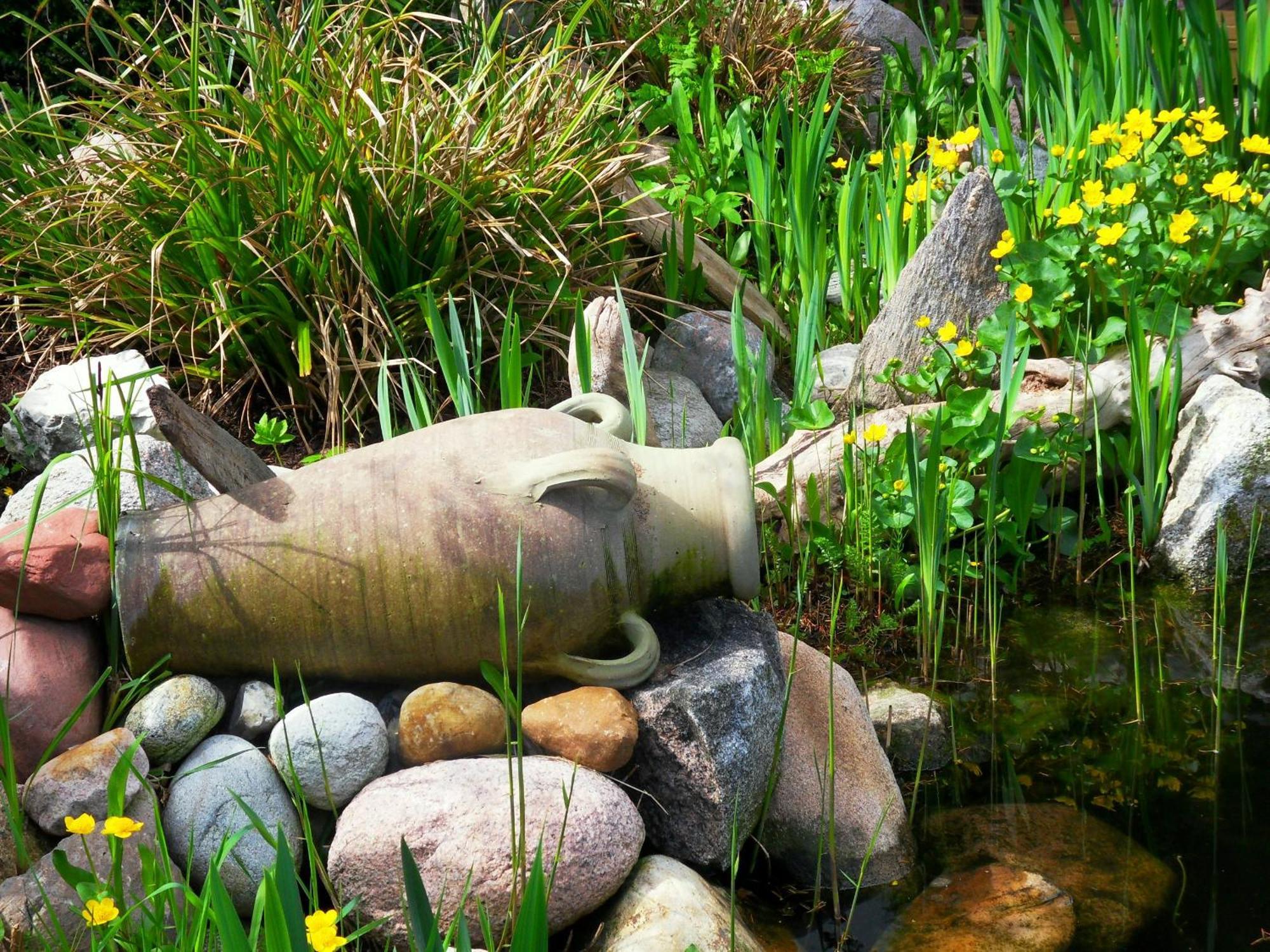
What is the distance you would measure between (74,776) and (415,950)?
0.82 meters

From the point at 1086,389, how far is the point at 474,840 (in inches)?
87.7

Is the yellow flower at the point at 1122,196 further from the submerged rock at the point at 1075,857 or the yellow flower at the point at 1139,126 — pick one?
the submerged rock at the point at 1075,857

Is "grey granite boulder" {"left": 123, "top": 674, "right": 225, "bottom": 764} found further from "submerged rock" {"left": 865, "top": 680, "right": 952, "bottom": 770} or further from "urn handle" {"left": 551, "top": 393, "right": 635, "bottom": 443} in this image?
"submerged rock" {"left": 865, "top": 680, "right": 952, "bottom": 770}

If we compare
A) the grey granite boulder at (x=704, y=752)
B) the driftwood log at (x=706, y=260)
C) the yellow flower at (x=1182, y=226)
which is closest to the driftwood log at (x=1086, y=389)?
the yellow flower at (x=1182, y=226)

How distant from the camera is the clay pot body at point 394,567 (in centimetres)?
224

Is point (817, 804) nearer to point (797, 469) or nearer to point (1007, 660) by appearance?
point (1007, 660)

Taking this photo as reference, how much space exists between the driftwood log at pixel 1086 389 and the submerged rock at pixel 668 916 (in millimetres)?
1245

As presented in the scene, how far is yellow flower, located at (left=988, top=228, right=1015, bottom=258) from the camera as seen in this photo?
11.0ft

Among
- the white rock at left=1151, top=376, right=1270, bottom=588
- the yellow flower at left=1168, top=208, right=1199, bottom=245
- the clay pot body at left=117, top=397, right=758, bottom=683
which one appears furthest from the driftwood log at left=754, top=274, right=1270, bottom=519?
the clay pot body at left=117, top=397, right=758, bottom=683

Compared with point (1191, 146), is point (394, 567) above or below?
below

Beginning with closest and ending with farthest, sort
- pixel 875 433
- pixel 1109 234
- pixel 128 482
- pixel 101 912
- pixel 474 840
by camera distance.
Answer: pixel 101 912
pixel 474 840
pixel 128 482
pixel 875 433
pixel 1109 234

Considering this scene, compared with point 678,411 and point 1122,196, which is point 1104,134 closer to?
point 1122,196

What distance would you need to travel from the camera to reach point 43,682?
2.18 meters

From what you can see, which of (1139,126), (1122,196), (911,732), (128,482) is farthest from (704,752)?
(1139,126)
